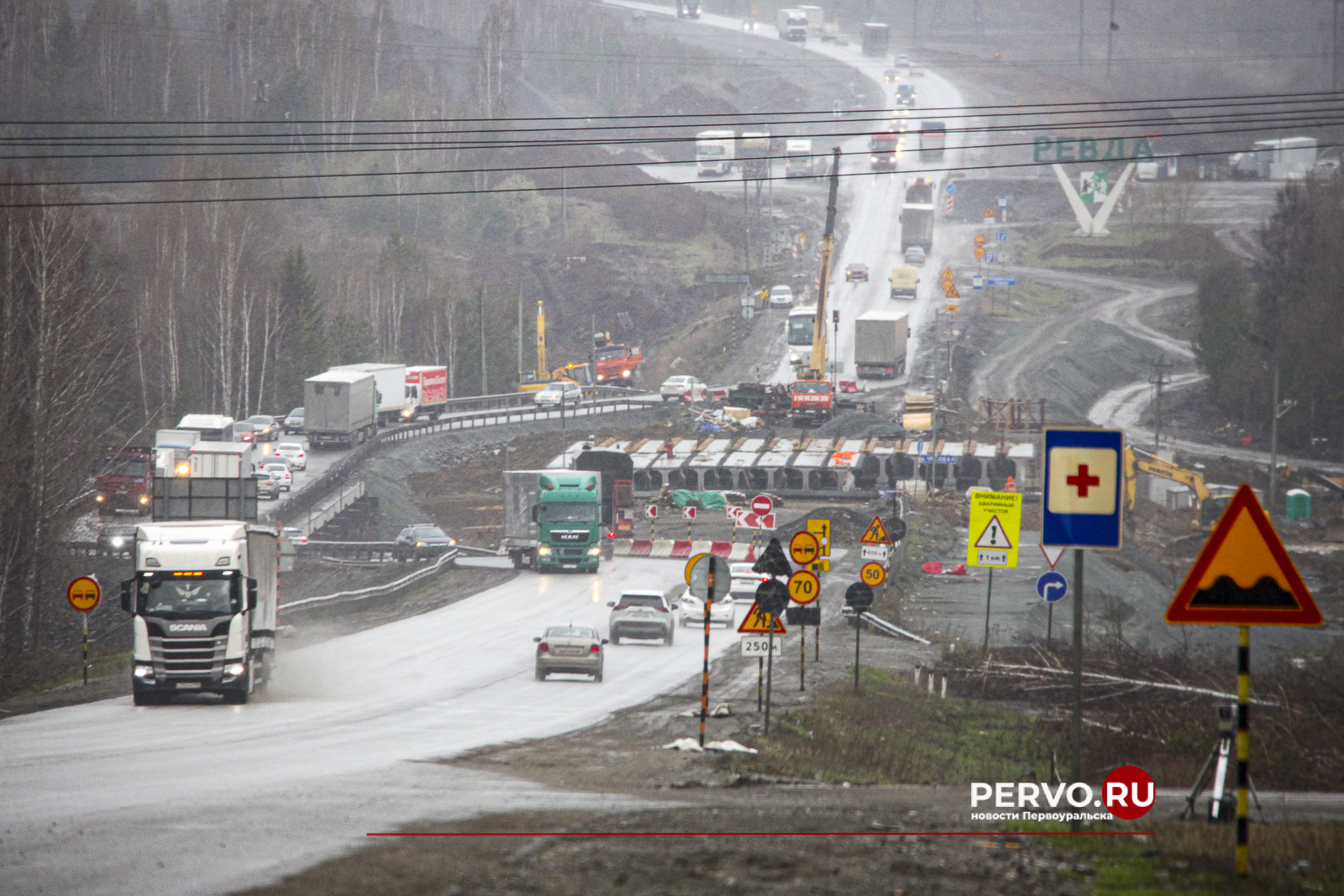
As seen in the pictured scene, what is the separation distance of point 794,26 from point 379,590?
157 m

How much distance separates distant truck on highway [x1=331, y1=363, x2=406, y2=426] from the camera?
75.4 metres

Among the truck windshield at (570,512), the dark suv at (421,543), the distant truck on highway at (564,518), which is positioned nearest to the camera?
the distant truck on highway at (564,518)

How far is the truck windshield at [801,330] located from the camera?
3593 inches

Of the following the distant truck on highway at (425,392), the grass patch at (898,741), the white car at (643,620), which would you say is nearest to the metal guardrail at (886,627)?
the white car at (643,620)

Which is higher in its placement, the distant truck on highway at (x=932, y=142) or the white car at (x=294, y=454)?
the distant truck on highway at (x=932, y=142)

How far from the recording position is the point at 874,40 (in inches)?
6973

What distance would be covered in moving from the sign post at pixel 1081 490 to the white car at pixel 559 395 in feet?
233

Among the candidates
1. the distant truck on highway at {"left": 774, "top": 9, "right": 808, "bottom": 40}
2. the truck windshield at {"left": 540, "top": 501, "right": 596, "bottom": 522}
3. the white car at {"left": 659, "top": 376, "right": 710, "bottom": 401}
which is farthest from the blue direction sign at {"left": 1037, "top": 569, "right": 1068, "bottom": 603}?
the distant truck on highway at {"left": 774, "top": 9, "right": 808, "bottom": 40}

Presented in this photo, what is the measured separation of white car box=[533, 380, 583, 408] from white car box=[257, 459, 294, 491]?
21693 mm

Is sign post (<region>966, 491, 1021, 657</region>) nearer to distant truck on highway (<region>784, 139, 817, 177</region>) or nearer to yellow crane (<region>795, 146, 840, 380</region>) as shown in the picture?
yellow crane (<region>795, 146, 840, 380</region>)

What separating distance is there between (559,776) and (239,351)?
72.1m

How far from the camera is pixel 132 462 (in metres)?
61.4

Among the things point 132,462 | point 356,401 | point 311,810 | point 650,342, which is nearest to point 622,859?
point 311,810

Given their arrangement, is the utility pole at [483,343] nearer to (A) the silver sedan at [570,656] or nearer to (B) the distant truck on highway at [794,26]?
(A) the silver sedan at [570,656]
